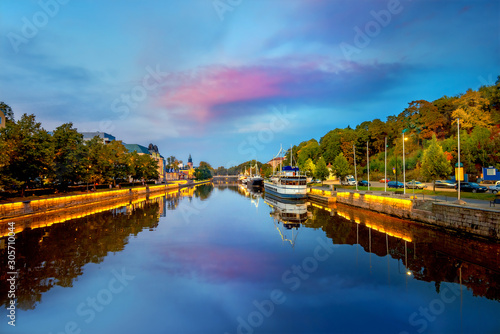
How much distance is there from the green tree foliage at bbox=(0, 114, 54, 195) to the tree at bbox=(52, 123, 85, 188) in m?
4.27

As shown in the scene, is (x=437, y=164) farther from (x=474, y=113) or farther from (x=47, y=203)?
(x=47, y=203)

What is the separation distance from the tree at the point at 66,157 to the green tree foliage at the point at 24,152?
14.0 feet

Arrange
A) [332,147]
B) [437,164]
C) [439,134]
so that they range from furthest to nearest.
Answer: [332,147] < [439,134] < [437,164]

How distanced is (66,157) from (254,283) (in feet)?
150

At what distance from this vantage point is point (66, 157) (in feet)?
156

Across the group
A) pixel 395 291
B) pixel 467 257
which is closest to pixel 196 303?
pixel 395 291

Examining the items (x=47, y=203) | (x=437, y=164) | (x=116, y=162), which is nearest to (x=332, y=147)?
(x=437, y=164)

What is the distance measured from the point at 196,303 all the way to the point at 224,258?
22.0 feet

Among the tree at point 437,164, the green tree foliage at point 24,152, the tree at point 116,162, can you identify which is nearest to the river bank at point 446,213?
the tree at point 437,164

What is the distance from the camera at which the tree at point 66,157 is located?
46.1 metres

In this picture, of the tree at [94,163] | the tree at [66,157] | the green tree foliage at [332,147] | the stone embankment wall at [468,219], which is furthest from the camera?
the green tree foliage at [332,147]

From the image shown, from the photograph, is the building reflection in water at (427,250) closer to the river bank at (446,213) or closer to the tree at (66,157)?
the river bank at (446,213)

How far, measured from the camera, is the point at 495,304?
11.8 meters

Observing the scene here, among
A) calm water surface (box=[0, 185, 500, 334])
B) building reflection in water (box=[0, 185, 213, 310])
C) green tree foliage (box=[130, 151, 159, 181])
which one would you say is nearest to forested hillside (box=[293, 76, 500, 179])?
calm water surface (box=[0, 185, 500, 334])
